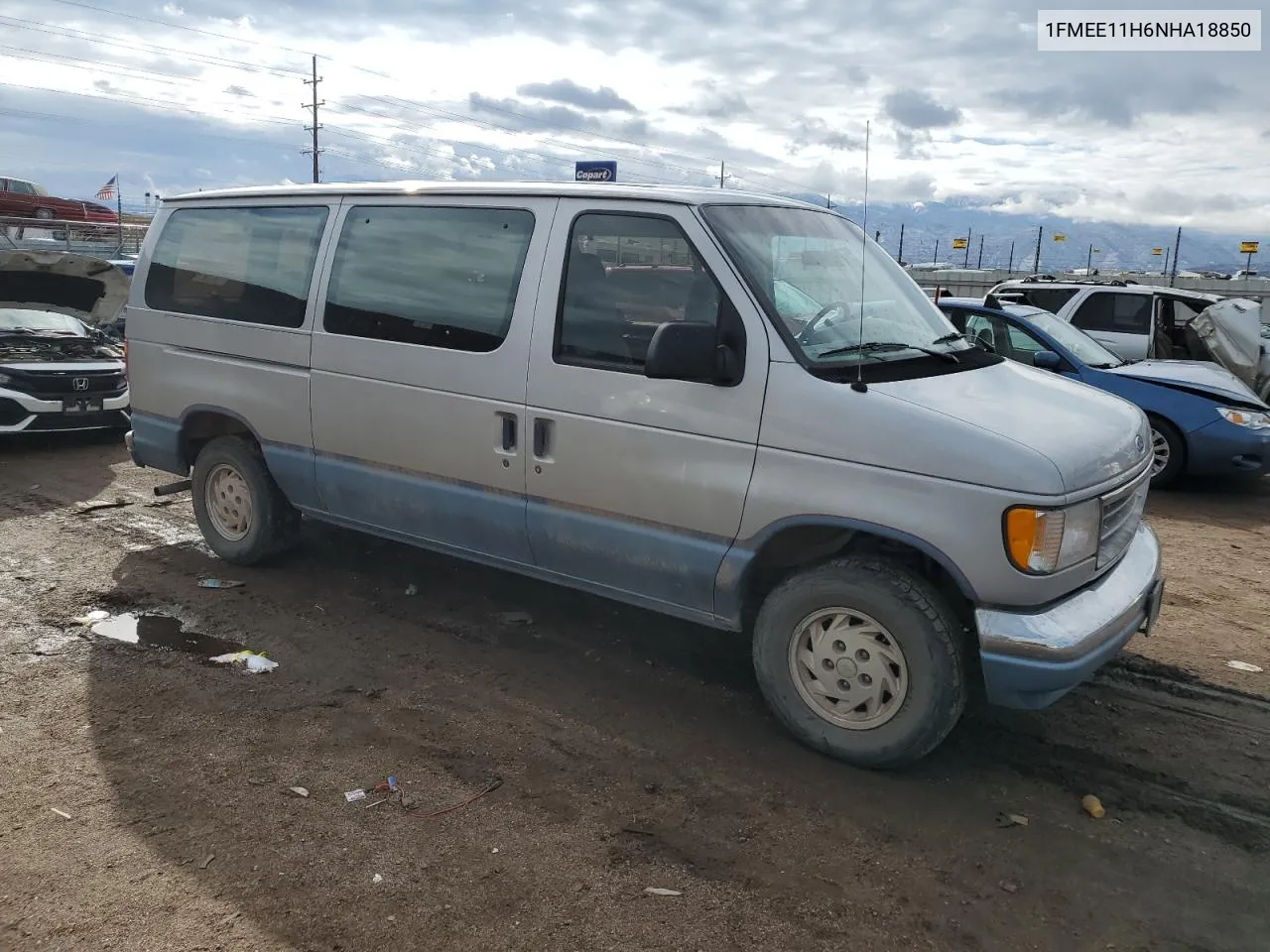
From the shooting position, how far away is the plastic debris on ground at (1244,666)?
478cm

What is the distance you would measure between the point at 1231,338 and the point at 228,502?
11388 millimetres

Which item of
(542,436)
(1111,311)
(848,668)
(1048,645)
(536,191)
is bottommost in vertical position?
(848,668)

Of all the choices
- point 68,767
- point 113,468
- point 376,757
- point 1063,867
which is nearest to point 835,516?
point 1063,867

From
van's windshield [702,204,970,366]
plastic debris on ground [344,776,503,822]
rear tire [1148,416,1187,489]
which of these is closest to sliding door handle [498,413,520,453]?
van's windshield [702,204,970,366]

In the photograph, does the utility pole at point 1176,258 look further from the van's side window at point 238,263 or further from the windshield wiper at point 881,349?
the van's side window at point 238,263

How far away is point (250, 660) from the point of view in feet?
15.2

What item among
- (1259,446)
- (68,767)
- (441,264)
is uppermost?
(441,264)

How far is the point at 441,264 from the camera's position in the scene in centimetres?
462

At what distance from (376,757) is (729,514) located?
170cm

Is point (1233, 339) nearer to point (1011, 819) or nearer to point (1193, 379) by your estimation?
point (1193, 379)

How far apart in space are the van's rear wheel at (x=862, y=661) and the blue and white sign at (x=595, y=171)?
7.79m

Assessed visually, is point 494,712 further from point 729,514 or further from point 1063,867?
point 1063,867

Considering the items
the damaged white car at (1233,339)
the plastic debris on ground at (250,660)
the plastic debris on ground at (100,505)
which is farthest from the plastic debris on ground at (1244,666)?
the damaged white car at (1233,339)

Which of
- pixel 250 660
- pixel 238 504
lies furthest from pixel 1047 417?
pixel 238 504
